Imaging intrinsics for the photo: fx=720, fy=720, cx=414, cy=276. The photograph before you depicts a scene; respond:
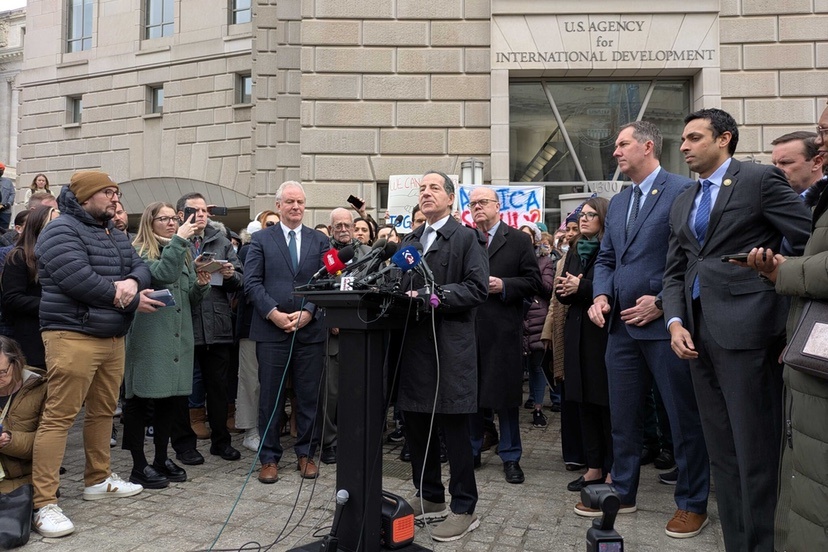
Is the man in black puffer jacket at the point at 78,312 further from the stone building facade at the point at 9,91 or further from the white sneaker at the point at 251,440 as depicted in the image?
the stone building facade at the point at 9,91

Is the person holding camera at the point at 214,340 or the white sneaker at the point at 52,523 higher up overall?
the person holding camera at the point at 214,340

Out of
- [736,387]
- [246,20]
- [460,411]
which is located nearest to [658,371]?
[736,387]

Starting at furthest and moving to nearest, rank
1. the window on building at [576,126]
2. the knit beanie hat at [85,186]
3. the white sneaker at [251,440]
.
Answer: the window on building at [576,126] → the white sneaker at [251,440] → the knit beanie hat at [85,186]

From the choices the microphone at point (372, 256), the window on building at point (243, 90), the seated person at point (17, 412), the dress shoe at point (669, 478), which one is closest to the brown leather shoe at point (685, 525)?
the dress shoe at point (669, 478)

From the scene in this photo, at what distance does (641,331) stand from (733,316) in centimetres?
93

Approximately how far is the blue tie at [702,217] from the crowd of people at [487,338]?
1 cm

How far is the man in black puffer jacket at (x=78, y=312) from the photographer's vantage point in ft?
14.9

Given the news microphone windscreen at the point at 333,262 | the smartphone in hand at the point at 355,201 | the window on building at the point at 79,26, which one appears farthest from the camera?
the window on building at the point at 79,26

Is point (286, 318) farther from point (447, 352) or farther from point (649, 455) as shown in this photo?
point (649, 455)

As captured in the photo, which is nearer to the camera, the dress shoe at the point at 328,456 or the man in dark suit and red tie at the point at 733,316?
the man in dark suit and red tie at the point at 733,316

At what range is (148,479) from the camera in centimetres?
530

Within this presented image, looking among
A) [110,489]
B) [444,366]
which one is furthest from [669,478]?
[110,489]

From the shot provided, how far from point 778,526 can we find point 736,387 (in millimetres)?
756

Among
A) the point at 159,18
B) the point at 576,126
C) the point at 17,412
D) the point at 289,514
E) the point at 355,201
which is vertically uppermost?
the point at 159,18
